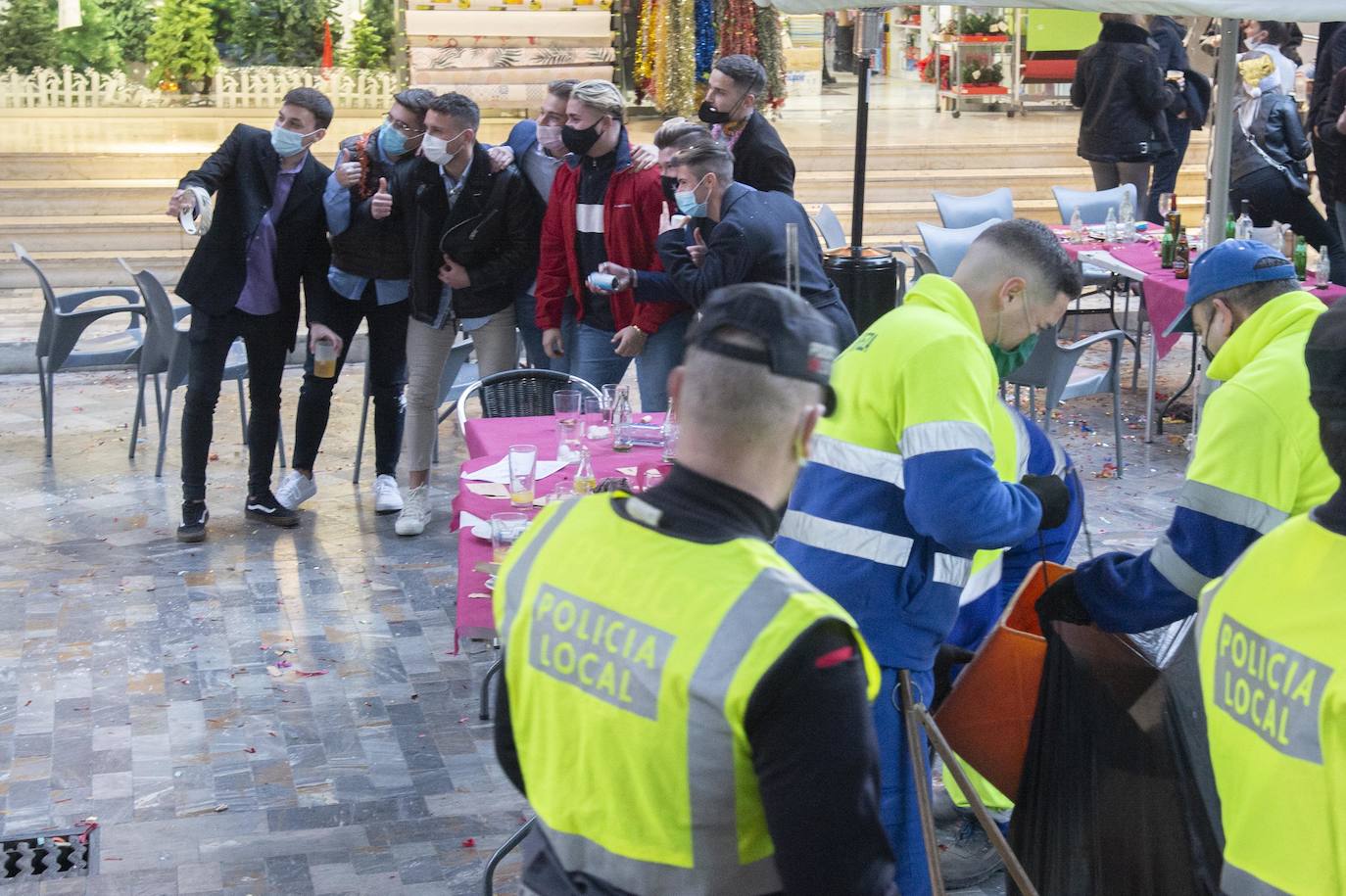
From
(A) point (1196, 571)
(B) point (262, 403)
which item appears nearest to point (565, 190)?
(B) point (262, 403)

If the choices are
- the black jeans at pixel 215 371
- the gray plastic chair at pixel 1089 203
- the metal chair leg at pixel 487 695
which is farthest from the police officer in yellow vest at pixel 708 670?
the gray plastic chair at pixel 1089 203

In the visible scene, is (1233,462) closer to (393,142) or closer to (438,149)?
(438,149)

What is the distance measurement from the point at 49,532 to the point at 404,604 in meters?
1.80

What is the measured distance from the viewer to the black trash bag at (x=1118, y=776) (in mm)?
2893

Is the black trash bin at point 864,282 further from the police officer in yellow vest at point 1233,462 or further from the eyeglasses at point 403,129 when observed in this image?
the police officer in yellow vest at point 1233,462

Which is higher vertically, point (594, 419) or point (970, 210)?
point (970, 210)

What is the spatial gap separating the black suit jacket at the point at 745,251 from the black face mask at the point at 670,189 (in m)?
0.20

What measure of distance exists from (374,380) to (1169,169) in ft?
23.3

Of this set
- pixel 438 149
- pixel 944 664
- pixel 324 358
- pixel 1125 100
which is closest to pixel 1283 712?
pixel 944 664

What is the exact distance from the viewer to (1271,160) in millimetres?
9281

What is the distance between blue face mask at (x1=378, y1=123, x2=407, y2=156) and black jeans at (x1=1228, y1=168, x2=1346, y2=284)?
5.03 meters

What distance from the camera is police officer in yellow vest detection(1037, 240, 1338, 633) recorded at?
9.55ft

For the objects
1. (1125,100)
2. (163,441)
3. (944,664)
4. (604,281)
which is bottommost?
(163,441)

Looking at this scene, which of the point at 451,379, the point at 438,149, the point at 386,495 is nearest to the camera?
the point at 438,149
